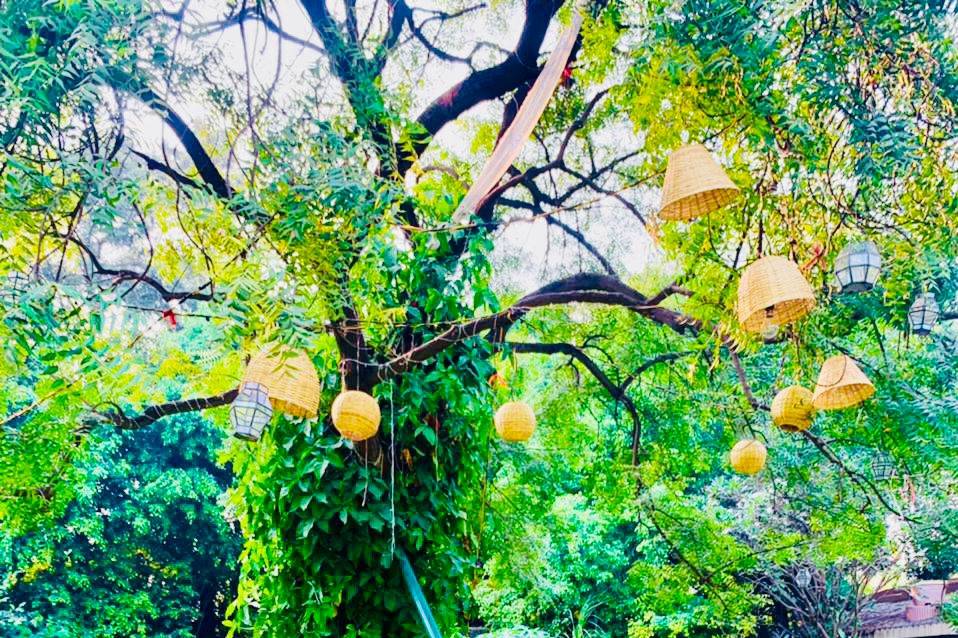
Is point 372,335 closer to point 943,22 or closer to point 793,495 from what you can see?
point 943,22

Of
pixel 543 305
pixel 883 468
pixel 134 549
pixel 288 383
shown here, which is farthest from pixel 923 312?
pixel 134 549

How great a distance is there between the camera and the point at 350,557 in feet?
8.64

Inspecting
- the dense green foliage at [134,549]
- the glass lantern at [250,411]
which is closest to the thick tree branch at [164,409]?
the glass lantern at [250,411]

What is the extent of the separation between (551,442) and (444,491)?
1843 mm

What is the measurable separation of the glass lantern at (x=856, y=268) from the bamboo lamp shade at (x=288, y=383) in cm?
165

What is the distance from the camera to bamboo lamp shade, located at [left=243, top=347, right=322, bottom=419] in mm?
2105

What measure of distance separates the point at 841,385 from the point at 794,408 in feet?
0.66

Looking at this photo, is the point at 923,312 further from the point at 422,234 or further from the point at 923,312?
the point at 422,234

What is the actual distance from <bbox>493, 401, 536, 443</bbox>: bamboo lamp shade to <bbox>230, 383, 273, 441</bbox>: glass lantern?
81 centimetres

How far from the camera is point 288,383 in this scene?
2146mm

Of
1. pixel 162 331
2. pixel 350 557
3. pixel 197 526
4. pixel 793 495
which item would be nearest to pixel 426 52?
pixel 162 331

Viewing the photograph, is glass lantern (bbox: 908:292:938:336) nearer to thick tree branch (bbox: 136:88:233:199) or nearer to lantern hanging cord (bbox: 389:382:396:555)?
lantern hanging cord (bbox: 389:382:396:555)

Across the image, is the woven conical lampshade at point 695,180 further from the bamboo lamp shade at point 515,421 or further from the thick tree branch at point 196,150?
the bamboo lamp shade at point 515,421

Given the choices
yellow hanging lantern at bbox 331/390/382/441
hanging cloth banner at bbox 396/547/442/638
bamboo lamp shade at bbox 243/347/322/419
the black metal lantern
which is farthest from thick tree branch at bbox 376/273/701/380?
the black metal lantern
